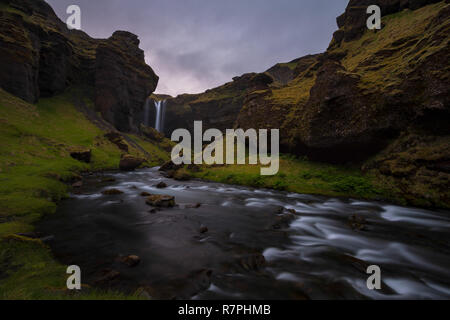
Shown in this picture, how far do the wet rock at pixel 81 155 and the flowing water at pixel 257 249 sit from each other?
26434mm

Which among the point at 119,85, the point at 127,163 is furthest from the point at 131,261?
the point at 119,85

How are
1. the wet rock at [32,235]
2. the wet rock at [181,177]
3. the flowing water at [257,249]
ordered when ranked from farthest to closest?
1. the wet rock at [181,177]
2. the wet rock at [32,235]
3. the flowing water at [257,249]

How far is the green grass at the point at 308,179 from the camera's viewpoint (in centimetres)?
1658

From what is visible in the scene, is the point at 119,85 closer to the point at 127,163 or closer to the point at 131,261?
the point at 127,163

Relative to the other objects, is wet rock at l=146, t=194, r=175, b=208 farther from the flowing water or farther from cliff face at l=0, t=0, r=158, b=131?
cliff face at l=0, t=0, r=158, b=131

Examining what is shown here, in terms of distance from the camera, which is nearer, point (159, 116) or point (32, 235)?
point (32, 235)

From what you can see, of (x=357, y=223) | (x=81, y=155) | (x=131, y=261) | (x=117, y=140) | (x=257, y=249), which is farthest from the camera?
(x=117, y=140)

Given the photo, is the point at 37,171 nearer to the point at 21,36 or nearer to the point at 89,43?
the point at 21,36

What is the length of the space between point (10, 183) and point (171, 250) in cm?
A: 1392

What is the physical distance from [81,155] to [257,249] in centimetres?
3874

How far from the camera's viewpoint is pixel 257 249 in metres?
7.54

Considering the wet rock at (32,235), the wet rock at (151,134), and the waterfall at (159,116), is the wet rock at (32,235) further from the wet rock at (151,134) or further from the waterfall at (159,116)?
the waterfall at (159,116)

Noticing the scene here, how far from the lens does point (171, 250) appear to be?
24.0 feet

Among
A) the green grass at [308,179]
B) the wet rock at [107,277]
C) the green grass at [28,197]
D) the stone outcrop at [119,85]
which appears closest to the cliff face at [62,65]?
the stone outcrop at [119,85]
